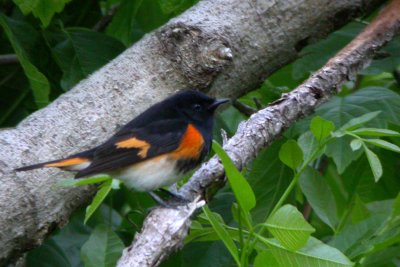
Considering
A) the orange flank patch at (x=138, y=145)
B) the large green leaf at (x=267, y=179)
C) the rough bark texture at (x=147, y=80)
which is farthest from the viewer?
the large green leaf at (x=267, y=179)

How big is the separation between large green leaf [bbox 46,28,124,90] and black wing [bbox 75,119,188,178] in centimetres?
44

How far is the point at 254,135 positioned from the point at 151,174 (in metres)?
0.74

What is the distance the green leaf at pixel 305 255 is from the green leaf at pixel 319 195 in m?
0.61

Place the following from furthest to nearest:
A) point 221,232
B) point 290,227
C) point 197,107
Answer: point 197,107 < point 221,232 < point 290,227

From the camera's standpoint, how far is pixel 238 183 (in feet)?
7.93

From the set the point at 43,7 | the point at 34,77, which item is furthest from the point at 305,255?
the point at 43,7

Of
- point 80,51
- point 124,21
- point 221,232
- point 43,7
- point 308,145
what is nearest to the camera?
point 221,232

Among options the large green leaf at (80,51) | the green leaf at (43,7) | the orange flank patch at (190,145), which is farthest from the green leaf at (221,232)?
the large green leaf at (80,51)

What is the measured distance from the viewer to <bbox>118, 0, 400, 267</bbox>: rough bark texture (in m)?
2.39

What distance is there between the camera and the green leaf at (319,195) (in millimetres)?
3101

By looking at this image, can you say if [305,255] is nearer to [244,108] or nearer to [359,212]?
[359,212]

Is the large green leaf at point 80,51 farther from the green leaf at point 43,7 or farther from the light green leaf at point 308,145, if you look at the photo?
the light green leaf at point 308,145

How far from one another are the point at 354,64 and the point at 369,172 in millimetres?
685

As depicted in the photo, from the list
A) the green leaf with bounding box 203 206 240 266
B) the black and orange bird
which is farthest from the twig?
the green leaf with bounding box 203 206 240 266
